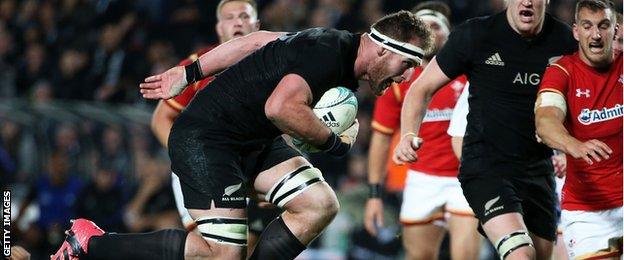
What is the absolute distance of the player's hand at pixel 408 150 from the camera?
6.65 metres

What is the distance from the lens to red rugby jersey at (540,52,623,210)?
6566 mm

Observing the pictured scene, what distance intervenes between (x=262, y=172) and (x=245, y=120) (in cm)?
39

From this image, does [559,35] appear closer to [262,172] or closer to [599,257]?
[599,257]

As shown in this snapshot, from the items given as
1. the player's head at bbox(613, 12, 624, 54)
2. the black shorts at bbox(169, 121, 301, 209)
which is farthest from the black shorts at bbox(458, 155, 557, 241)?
the black shorts at bbox(169, 121, 301, 209)

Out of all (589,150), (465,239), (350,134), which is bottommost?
(465,239)

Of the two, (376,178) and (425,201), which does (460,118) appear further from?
(376,178)

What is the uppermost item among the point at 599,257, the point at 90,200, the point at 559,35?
the point at 559,35

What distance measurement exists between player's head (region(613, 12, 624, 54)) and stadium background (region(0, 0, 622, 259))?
436 centimetres

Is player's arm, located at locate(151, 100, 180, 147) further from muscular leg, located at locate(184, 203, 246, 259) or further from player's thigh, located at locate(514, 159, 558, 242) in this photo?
player's thigh, located at locate(514, 159, 558, 242)

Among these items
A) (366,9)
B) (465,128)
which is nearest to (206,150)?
(465,128)

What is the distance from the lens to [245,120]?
6.55 m

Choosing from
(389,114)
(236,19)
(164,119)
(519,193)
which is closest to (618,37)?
(519,193)

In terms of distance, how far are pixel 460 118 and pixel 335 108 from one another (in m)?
1.52

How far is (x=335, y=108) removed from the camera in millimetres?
6637
